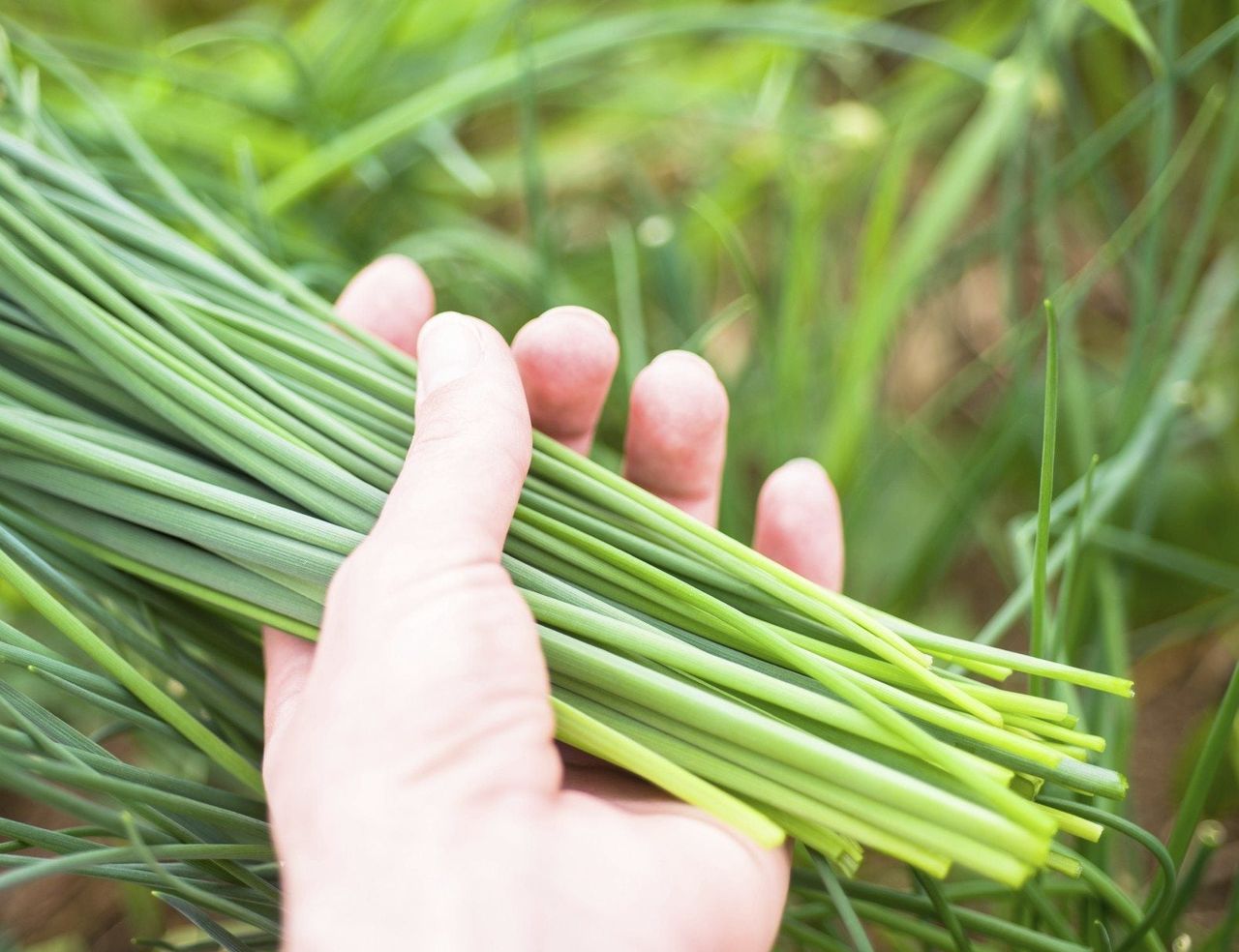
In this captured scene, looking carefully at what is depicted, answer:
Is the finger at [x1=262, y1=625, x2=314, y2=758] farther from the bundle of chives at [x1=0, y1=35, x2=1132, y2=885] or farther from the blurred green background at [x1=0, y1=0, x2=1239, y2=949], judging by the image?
the blurred green background at [x1=0, y1=0, x2=1239, y2=949]

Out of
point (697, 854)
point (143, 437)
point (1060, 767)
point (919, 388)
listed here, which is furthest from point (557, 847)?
point (919, 388)

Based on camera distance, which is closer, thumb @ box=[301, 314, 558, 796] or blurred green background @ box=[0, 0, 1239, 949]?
thumb @ box=[301, 314, 558, 796]

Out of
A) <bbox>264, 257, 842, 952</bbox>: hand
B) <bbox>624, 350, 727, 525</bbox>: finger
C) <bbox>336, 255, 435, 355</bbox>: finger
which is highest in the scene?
<bbox>336, 255, 435, 355</bbox>: finger

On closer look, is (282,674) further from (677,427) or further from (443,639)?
(677,427)

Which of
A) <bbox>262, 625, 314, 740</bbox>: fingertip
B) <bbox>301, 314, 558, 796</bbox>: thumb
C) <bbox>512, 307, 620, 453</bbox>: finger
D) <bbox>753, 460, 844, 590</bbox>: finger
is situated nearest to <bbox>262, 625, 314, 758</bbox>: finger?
<bbox>262, 625, 314, 740</bbox>: fingertip

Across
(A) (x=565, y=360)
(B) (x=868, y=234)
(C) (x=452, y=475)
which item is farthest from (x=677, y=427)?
(B) (x=868, y=234)

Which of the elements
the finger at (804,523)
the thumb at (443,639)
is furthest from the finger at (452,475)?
the finger at (804,523)

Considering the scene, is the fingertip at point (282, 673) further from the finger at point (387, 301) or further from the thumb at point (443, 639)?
the finger at point (387, 301)
